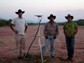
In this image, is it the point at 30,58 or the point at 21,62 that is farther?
the point at 30,58

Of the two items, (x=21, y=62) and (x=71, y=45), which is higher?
(x=71, y=45)

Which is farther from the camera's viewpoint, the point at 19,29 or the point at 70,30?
the point at 70,30

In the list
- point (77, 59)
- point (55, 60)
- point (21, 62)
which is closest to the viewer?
point (21, 62)

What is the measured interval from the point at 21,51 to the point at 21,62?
49cm

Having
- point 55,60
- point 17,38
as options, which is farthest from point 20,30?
point 55,60

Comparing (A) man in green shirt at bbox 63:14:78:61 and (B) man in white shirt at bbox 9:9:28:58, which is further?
(A) man in green shirt at bbox 63:14:78:61

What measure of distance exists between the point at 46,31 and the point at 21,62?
1.54m

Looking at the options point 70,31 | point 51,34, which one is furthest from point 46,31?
point 70,31

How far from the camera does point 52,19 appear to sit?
6238 millimetres

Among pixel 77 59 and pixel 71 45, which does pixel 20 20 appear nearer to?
pixel 71 45

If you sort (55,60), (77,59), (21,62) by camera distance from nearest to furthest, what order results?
(21,62)
(55,60)
(77,59)

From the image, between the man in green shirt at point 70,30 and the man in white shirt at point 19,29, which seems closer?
the man in white shirt at point 19,29

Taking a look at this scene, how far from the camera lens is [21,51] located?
6.23m

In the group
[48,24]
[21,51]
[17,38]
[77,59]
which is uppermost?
[48,24]
